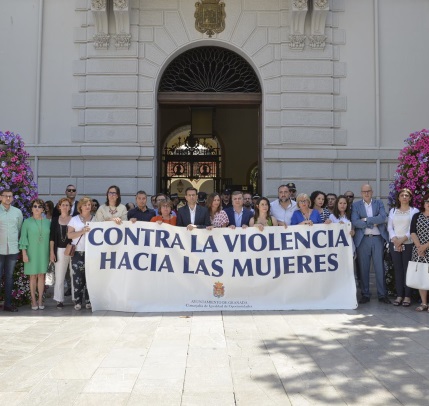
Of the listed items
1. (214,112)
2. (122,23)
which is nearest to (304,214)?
(122,23)

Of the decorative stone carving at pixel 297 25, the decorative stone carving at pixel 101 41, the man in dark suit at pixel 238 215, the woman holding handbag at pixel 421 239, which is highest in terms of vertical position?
the decorative stone carving at pixel 297 25

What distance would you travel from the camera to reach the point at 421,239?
8406 millimetres

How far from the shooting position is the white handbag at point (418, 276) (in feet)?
27.1

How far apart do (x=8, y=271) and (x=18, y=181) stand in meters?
1.57

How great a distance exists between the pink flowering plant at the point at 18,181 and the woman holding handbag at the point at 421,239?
661cm

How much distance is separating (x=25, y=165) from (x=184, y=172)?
13309 millimetres

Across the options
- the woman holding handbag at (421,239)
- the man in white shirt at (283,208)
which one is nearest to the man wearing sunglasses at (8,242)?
the man in white shirt at (283,208)

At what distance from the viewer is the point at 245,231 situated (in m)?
8.47

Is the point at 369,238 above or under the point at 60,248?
above

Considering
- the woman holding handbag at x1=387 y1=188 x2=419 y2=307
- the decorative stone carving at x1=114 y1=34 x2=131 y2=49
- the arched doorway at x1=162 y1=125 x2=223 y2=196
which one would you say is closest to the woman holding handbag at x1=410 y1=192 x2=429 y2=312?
the woman holding handbag at x1=387 y1=188 x2=419 y2=307

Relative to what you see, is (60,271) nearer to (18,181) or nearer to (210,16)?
(18,181)

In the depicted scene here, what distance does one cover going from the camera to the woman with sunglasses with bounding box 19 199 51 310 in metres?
8.45

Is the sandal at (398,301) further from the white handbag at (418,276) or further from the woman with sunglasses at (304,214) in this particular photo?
the woman with sunglasses at (304,214)

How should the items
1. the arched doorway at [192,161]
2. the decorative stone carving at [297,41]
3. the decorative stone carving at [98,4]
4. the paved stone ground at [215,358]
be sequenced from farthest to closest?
the arched doorway at [192,161] → the decorative stone carving at [297,41] → the decorative stone carving at [98,4] → the paved stone ground at [215,358]
